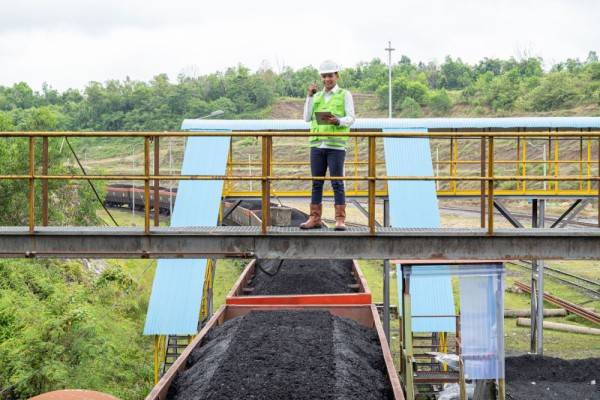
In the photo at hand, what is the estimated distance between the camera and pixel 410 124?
15.5 meters

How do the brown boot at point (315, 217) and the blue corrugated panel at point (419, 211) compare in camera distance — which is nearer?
the brown boot at point (315, 217)

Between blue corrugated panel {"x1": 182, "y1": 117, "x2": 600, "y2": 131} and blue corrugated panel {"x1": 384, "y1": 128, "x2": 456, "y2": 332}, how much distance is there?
0.62 metres

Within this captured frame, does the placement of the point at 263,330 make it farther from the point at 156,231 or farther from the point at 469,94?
the point at 469,94

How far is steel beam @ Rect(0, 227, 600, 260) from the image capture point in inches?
274

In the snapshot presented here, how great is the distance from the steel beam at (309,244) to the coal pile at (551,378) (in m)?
4.59

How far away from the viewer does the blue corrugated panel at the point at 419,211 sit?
41.3 feet

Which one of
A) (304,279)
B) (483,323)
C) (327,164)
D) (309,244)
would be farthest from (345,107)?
(304,279)

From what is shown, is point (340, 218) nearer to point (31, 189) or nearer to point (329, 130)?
point (329, 130)

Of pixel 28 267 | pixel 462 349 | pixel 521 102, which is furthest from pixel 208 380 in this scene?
pixel 521 102

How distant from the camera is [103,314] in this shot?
56.6 feet

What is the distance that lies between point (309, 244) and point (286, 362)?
198cm

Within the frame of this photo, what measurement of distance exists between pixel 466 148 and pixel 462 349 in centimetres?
4223

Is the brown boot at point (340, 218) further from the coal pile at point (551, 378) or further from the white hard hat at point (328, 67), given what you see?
the coal pile at point (551, 378)

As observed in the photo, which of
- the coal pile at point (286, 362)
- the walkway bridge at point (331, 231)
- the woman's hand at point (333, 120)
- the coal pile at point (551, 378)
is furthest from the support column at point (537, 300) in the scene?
the woman's hand at point (333, 120)
